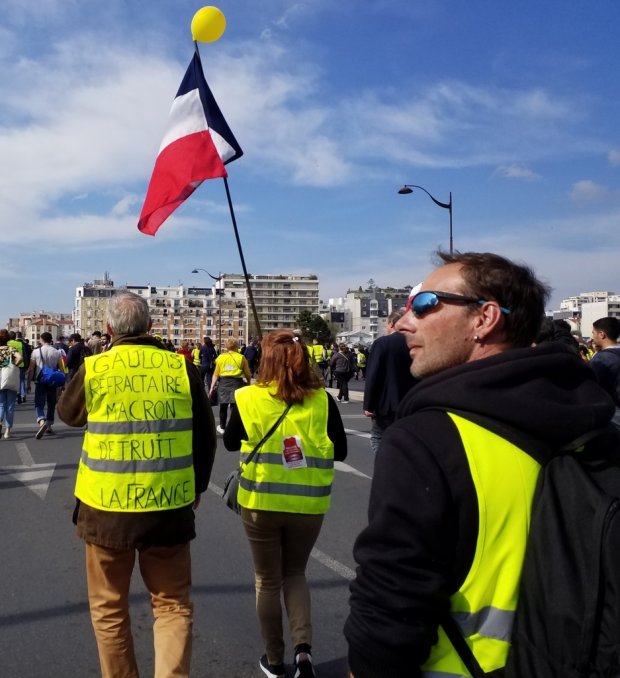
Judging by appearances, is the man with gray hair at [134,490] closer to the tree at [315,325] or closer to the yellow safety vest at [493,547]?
the yellow safety vest at [493,547]

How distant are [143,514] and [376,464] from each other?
5.96ft

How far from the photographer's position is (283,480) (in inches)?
145

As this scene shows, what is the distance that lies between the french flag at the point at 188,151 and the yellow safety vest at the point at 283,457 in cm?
286

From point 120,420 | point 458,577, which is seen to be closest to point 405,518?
point 458,577

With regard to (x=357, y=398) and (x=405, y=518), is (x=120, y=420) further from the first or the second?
(x=357, y=398)

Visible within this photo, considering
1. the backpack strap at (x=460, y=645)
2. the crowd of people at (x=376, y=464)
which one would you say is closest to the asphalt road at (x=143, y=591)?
the crowd of people at (x=376, y=464)

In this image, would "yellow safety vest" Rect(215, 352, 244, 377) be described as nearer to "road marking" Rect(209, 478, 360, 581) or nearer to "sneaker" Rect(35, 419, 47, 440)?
"sneaker" Rect(35, 419, 47, 440)

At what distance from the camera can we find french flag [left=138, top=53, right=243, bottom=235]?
614 cm

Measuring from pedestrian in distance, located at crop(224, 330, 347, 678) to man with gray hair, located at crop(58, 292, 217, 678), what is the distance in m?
0.50

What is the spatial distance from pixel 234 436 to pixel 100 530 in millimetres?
966

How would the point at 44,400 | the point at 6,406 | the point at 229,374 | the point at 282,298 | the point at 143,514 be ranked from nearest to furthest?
the point at 143,514 → the point at 229,374 → the point at 6,406 → the point at 44,400 → the point at 282,298

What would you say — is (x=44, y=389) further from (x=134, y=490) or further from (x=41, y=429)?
(x=134, y=490)

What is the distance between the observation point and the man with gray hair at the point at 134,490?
306 cm

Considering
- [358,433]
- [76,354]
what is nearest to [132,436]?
[358,433]
